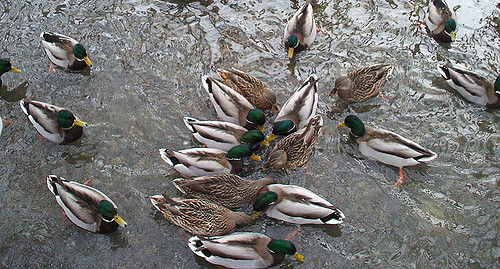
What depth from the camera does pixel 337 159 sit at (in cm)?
590

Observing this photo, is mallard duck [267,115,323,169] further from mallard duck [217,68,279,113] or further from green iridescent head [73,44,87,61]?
green iridescent head [73,44,87,61]

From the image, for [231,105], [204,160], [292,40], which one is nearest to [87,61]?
[231,105]

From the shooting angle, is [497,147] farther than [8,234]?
Yes

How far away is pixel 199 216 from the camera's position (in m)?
4.89

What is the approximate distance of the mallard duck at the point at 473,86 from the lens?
21.6 ft

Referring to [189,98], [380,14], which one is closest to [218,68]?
[189,98]

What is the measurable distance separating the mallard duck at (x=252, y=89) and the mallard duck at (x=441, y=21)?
3.45 m

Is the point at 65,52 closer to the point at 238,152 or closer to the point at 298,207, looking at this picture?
the point at 238,152

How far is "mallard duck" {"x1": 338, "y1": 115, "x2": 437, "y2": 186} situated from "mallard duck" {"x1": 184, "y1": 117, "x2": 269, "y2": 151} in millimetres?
1322

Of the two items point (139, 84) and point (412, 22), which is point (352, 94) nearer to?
point (412, 22)

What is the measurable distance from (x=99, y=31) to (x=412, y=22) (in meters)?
5.78

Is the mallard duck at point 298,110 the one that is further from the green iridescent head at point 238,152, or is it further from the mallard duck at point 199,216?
the mallard duck at point 199,216

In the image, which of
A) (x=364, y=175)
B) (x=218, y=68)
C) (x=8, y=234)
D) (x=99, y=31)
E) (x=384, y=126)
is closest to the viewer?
(x=8, y=234)

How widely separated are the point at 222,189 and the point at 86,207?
5.31ft
